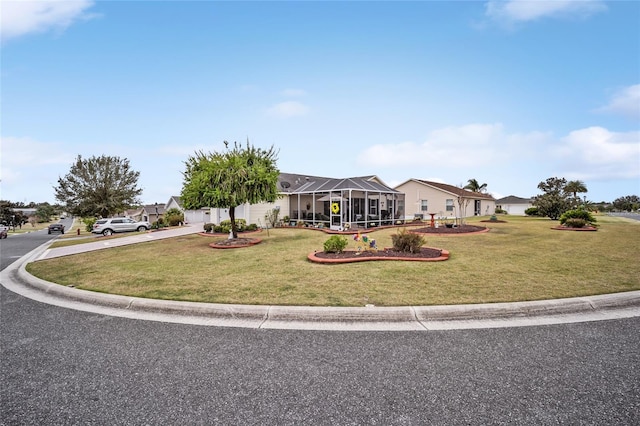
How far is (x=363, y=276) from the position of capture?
7.42 m

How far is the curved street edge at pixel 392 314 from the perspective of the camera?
15.6ft

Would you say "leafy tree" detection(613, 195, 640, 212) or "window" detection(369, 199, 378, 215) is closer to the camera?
"window" detection(369, 199, 378, 215)

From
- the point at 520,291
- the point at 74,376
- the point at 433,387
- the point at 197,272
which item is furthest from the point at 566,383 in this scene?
Answer: the point at 197,272

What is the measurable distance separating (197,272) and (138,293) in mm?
2147

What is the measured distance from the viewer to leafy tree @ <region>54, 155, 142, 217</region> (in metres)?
39.7

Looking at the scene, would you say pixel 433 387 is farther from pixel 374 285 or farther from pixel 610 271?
pixel 610 271

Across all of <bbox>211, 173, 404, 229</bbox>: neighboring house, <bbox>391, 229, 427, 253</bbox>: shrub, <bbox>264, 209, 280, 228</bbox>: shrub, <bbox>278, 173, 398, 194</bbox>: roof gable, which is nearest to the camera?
<bbox>391, 229, 427, 253</bbox>: shrub

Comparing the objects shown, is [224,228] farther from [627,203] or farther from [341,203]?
[627,203]

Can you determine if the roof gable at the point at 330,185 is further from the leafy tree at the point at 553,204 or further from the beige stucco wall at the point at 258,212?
the leafy tree at the point at 553,204

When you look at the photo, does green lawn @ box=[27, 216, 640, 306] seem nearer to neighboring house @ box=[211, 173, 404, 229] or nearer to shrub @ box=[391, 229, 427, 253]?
shrub @ box=[391, 229, 427, 253]

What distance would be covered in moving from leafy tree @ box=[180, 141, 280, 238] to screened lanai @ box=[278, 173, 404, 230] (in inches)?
266

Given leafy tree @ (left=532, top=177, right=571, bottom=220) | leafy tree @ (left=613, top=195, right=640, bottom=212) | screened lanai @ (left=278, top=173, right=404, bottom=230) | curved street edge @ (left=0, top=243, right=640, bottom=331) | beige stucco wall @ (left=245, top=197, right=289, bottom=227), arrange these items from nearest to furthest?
curved street edge @ (left=0, top=243, right=640, bottom=331), screened lanai @ (left=278, top=173, right=404, bottom=230), beige stucco wall @ (left=245, top=197, right=289, bottom=227), leafy tree @ (left=532, top=177, right=571, bottom=220), leafy tree @ (left=613, top=195, right=640, bottom=212)

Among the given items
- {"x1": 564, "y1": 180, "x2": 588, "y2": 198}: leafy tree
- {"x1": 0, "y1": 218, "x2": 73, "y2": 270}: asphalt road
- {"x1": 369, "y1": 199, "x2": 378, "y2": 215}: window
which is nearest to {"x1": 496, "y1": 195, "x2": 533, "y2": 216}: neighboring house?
{"x1": 564, "y1": 180, "x2": 588, "y2": 198}: leafy tree

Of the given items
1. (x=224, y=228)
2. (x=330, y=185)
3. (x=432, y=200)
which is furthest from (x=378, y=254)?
(x=432, y=200)
